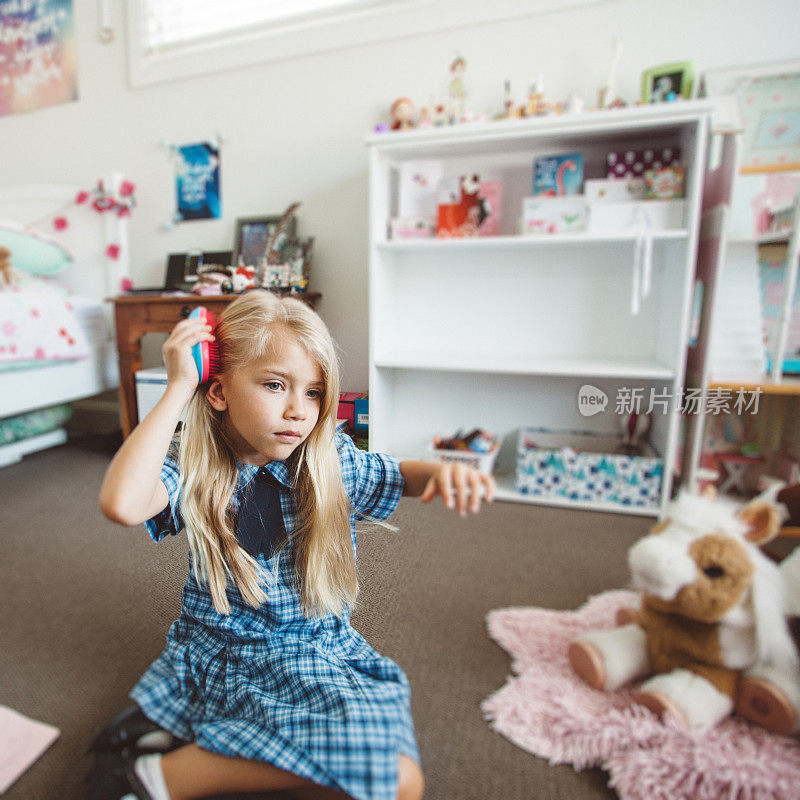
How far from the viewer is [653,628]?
2.23 feet

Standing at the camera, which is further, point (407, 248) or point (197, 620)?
point (407, 248)

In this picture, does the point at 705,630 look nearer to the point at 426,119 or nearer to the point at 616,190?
the point at 616,190

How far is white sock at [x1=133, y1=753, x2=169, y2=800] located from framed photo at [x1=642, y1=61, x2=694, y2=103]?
166cm

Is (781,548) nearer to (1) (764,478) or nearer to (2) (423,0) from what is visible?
(1) (764,478)

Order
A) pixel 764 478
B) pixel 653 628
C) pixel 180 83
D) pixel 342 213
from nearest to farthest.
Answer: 1. pixel 764 478
2. pixel 653 628
3. pixel 342 213
4. pixel 180 83

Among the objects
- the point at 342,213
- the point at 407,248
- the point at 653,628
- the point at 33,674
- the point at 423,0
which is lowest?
the point at 653,628

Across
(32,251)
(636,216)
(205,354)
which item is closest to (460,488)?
(205,354)

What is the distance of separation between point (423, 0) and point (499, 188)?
2.04 ft

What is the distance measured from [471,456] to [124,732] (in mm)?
344

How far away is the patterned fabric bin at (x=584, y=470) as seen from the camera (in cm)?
64

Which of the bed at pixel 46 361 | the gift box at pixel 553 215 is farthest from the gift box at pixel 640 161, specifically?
the bed at pixel 46 361

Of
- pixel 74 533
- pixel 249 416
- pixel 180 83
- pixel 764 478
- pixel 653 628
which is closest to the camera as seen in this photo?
pixel 249 416

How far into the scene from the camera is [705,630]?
62 cm

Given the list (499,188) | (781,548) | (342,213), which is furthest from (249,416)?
(342,213)
